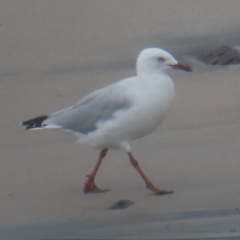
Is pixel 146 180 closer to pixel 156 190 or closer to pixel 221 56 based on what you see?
pixel 156 190

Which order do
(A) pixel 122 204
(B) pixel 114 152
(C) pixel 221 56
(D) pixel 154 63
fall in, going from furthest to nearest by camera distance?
(C) pixel 221 56
(B) pixel 114 152
(D) pixel 154 63
(A) pixel 122 204

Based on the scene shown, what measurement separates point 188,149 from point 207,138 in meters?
0.26

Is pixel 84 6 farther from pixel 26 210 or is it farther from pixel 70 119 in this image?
pixel 26 210

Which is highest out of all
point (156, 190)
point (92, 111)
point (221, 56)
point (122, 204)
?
point (221, 56)

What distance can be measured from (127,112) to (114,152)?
2.89ft

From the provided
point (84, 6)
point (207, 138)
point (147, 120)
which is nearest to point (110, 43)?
point (84, 6)

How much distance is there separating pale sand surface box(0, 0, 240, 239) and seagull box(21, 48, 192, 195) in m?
0.27

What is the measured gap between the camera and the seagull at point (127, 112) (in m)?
5.77

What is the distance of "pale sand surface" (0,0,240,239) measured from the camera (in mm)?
5207

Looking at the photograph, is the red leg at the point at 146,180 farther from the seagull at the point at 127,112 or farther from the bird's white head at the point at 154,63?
the bird's white head at the point at 154,63

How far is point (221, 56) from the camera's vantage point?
866 centimetres

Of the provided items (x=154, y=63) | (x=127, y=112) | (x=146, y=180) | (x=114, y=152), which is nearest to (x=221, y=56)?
(x=114, y=152)

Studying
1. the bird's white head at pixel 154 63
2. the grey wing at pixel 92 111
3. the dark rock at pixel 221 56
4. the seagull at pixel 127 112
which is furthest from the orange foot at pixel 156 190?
the dark rock at pixel 221 56

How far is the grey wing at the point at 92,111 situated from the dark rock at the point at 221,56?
9.05 ft
